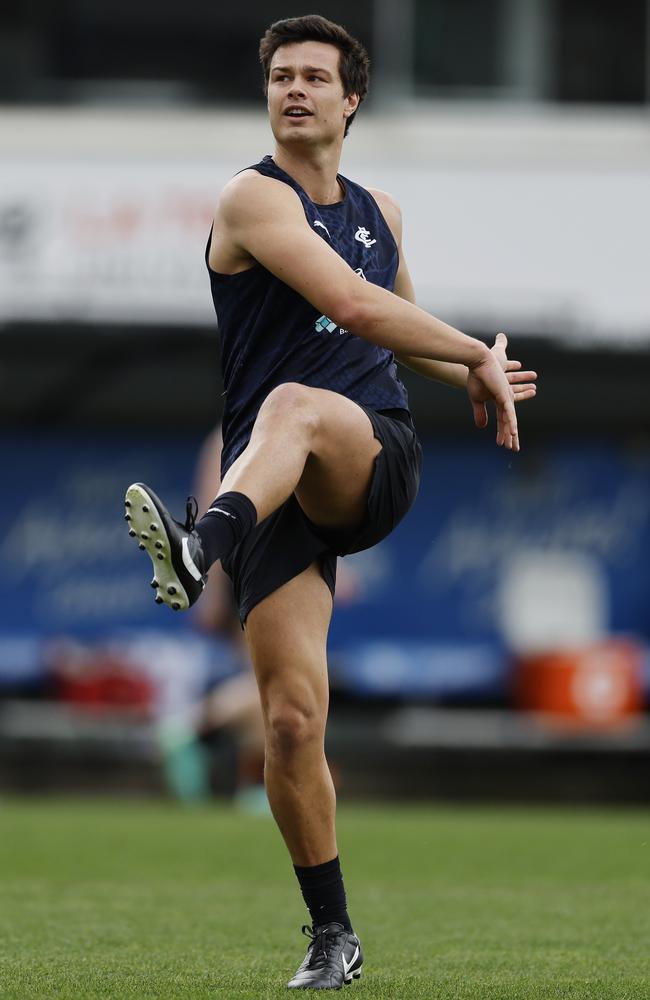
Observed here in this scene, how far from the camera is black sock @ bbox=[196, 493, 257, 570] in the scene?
13.6 feet

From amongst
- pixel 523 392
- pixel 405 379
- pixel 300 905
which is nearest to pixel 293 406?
pixel 523 392

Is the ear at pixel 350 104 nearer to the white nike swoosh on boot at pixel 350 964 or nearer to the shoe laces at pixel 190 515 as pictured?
the shoe laces at pixel 190 515

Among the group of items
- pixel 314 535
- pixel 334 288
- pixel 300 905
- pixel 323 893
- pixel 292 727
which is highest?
pixel 334 288

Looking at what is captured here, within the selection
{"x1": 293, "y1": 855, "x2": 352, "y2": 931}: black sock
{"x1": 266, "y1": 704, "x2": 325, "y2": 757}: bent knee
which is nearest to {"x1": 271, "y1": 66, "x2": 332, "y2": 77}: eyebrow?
{"x1": 266, "y1": 704, "x2": 325, "y2": 757}: bent knee

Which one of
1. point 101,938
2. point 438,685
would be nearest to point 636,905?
point 101,938

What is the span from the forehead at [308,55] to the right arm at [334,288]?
306 millimetres

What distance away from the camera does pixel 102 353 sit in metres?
13.6

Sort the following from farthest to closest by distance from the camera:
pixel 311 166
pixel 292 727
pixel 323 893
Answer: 1. pixel 311 166
2. pixel 323 893
3. pixel 292 727

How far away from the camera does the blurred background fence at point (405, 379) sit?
1333 cm

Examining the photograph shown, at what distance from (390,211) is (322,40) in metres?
0.56

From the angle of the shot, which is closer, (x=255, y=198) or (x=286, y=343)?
(x=255, y=198)

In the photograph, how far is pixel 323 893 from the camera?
14.9ft

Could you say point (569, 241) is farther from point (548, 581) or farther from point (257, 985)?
point (257, 985)

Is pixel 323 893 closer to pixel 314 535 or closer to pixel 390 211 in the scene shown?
pixel 314 535
